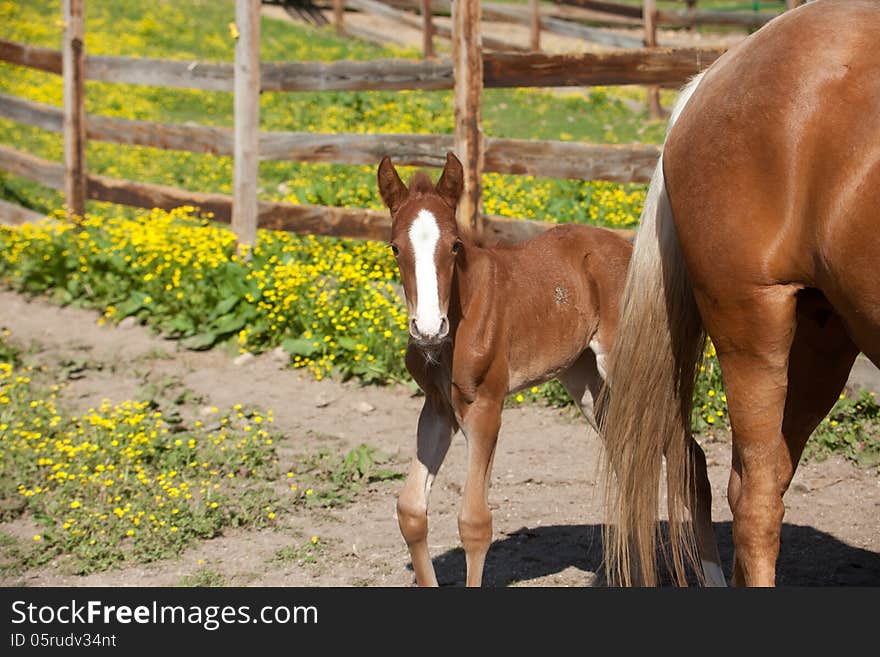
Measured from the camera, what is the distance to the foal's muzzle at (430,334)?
3621 mm

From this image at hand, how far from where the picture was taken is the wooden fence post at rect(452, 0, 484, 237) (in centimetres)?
734

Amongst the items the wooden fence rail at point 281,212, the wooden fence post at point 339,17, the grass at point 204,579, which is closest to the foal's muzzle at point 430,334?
the grass at point 204,579

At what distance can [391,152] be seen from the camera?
795cm

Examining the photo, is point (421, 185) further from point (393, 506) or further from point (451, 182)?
point (393, 506)

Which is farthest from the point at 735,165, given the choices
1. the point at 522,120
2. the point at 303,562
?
the point at 522,120

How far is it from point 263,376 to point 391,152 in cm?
189

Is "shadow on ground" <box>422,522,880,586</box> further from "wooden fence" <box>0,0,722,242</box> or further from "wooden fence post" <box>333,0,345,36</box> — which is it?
"wooden fence post" <box>333,0,345,36</box>

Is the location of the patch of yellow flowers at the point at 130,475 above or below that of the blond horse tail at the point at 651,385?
below

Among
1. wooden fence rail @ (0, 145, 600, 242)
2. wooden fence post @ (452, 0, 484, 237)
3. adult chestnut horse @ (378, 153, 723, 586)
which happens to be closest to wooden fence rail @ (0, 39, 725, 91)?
wooden fence post @ (452, 0, 484, 237)

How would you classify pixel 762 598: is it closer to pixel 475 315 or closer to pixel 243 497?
pixel 475 315

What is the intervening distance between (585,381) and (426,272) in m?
1.41

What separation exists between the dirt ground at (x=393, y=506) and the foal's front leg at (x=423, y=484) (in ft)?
1.53

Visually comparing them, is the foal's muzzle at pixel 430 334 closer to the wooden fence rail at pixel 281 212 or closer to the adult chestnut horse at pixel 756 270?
the adult chestnut horse at pixel 756 270

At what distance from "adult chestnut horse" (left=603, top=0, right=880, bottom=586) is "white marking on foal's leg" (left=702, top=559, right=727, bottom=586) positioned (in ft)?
1.00
